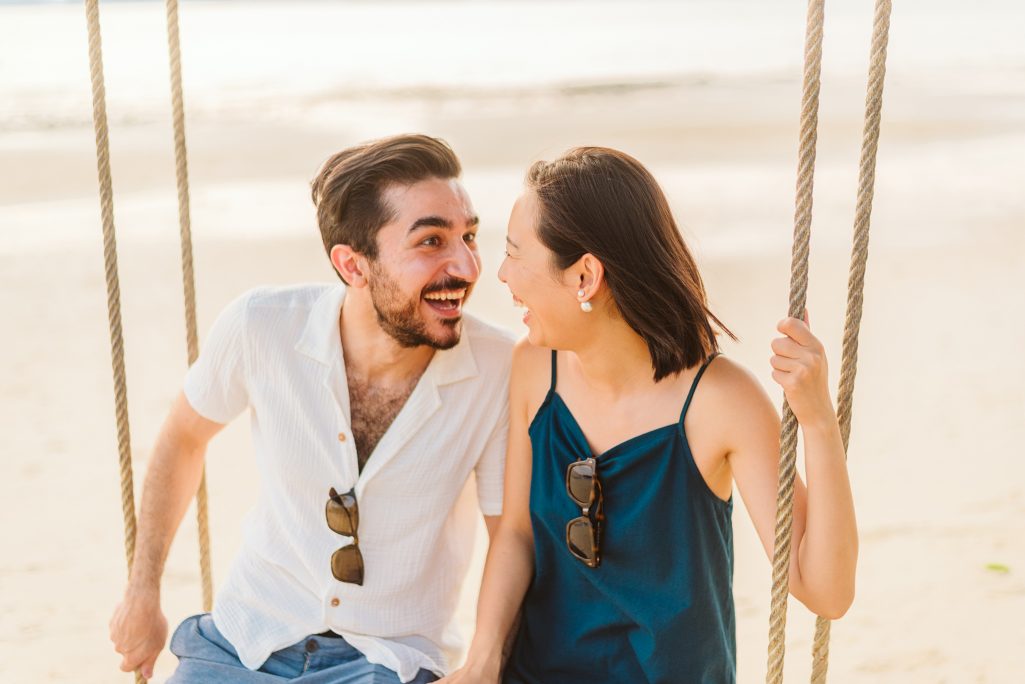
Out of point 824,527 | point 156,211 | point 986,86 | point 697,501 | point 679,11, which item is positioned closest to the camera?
point 824,527

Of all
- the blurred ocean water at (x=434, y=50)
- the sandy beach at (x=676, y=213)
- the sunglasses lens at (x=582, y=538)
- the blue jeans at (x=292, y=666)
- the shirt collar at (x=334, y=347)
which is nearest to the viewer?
the sunglasses lens at (x=582, y=538)

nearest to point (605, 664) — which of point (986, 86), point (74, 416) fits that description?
point (74, 416)

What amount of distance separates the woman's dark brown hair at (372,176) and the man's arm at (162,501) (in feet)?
1.75

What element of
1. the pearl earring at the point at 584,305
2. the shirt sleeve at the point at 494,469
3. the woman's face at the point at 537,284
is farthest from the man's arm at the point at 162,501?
the pearl earring at the point at 584,305

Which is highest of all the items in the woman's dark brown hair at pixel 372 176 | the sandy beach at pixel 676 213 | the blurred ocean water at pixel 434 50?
the blurred ocean water at pixel 434 50

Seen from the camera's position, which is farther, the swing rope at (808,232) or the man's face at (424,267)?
the man's face at (424,267)

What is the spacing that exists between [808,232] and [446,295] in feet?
2.64

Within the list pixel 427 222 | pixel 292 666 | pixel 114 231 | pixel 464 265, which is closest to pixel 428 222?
pixel 427 222

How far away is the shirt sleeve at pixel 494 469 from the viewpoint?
2396 mm

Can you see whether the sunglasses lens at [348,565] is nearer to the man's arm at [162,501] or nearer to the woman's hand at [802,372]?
the man's arm at [162,501]

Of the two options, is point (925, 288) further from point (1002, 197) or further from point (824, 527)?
point (824, 527)

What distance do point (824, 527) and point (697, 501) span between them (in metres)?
0.28

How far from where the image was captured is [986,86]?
65.4 ft

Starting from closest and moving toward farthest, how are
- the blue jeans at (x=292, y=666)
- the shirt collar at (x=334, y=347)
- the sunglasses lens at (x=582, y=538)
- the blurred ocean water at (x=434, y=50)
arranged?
1. the sunglasses lens at (x=582, y=538)
2. the blue jeans at (x=292, y=666)
3. the shirt collar at (x=334, y=347)
4. the blurred ocean water at (x=434, y=50)
